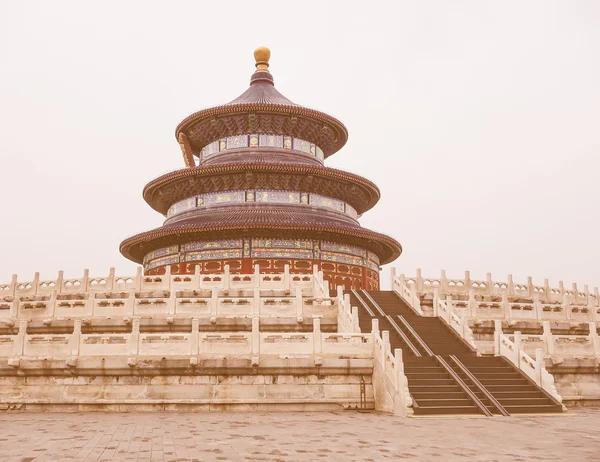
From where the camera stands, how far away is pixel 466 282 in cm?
3041

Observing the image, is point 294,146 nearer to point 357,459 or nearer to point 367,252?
point 367,252

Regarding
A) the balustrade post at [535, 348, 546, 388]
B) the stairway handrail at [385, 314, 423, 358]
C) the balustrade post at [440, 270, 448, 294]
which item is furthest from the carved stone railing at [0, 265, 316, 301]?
the balustrade post at [535, 348, 546, 388]

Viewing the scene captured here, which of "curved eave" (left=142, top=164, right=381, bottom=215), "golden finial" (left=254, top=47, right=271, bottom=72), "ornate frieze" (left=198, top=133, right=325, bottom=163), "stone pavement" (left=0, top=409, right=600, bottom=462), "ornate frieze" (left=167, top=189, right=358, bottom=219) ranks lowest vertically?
"stone pavement" (left=0, top=409, right=600, bottom=462)

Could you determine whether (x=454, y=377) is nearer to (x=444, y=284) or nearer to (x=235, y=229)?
(x=444, y=284)

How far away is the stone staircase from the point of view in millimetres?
15797

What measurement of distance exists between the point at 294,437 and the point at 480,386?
23.0 feet

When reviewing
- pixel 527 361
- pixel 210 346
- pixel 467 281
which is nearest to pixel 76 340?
pixel 210 346

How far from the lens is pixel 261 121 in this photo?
1875 inches

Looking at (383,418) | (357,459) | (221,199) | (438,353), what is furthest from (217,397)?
(221,199)

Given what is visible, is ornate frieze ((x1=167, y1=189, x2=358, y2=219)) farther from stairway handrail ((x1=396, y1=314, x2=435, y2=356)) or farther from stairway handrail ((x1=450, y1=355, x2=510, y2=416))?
stairway handrail ((x1=450, y1=355, x2=510, y2=416))

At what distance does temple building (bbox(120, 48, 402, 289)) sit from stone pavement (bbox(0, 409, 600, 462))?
985 inches

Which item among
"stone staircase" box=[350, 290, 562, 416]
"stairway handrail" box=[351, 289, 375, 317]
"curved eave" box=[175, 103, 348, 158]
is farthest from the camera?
"curved eave" box=[175, 103, 348, 158]

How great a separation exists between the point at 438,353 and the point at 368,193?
28.5m

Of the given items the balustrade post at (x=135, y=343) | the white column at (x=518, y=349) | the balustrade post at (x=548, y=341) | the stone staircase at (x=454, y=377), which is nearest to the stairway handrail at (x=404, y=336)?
the stone staircase at (x=454, y=377)
